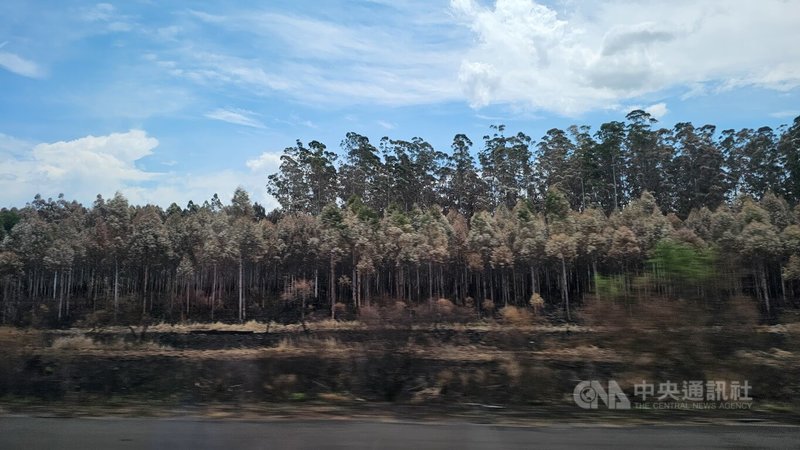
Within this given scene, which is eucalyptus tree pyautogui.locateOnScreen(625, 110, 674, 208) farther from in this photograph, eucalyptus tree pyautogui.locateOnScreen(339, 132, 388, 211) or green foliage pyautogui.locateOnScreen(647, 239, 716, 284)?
green foliage pyautogui.locateOnScreen(647, 239, 716, 284)

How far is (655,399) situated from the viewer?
1115 centimetres

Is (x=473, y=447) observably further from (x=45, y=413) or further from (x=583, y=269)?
(x=583, y=269)

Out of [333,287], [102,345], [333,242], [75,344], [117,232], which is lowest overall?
[102,345]

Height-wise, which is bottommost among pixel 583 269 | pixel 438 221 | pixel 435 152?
pixel 583 269

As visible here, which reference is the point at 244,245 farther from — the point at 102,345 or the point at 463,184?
the point at 463,184

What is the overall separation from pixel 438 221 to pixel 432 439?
58.6m

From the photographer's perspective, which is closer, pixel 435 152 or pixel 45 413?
pixel 45 413

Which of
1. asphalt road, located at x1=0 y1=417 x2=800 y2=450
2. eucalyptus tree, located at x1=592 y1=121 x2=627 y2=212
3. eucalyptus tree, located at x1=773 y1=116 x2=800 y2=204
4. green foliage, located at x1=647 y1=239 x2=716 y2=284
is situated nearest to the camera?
asphalt road, located at x1=0 y1=417 x2=800 y2=450

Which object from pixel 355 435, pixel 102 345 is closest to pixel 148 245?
pixel 102 345

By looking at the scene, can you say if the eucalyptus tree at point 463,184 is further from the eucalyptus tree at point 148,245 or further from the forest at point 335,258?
the eucalyptus tree at point 148,245

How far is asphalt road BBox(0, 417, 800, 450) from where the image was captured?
681 cm

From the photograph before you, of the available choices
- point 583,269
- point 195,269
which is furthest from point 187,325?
point 583,269

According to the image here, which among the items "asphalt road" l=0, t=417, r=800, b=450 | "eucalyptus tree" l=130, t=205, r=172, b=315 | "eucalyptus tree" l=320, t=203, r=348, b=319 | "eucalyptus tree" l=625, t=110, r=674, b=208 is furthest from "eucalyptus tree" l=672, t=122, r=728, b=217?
"asphalt road" l=0, t=417, r=800, b=450

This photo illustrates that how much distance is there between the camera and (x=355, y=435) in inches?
282
